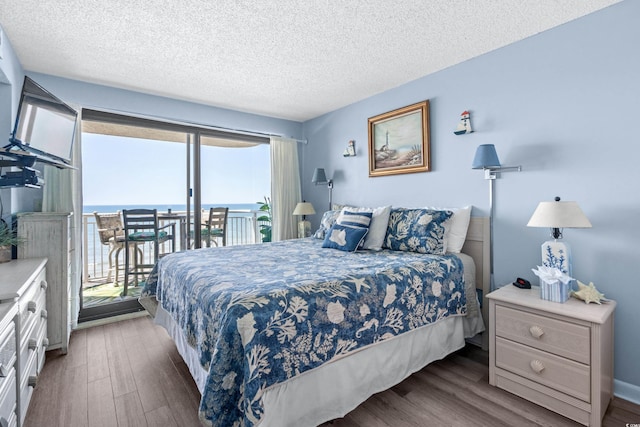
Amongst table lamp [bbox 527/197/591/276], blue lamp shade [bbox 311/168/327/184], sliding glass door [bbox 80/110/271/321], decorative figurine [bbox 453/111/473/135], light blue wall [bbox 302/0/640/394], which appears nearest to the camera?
table lamp [bbox 527/197/591/276]

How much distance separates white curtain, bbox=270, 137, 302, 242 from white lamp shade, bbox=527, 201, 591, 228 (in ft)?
10.3

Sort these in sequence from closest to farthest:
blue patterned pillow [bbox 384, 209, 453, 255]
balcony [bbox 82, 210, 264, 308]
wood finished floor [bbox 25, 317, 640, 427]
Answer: wood finished floor [bbox 25, 317, 640, 427] → blue patterned pillow [bbox 384, 209, 453, 255] → balcony [bbox 82, 210, 264, 308]

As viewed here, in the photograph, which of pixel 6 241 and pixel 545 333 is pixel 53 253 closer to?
pixel 6 241

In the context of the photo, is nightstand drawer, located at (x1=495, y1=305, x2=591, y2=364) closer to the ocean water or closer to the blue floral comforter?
Result: the blue floral comforter

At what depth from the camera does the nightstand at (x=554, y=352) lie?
5.23 ft

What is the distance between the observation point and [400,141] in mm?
3242

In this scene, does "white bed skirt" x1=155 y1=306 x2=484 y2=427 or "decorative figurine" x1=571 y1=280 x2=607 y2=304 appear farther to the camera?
"decorative figurine" x1=571 y1=280 x2=607 y2=304

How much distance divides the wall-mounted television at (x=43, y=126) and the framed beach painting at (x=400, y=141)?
9.44 feet

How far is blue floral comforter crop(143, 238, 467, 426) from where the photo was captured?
50.1 inches

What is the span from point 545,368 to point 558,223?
85 cm

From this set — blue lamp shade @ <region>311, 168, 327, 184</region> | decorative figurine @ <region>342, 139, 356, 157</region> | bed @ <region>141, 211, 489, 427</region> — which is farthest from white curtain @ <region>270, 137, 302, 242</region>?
bed @ <region>141, 211, 489, 427</region>

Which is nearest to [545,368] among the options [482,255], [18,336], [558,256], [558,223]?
[558,256]

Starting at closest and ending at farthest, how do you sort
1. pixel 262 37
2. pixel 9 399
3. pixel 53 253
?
pixel 9 399, pixel 262 37, pixel 53 253

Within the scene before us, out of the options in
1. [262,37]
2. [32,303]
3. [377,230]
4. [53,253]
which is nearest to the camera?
[32,303]
